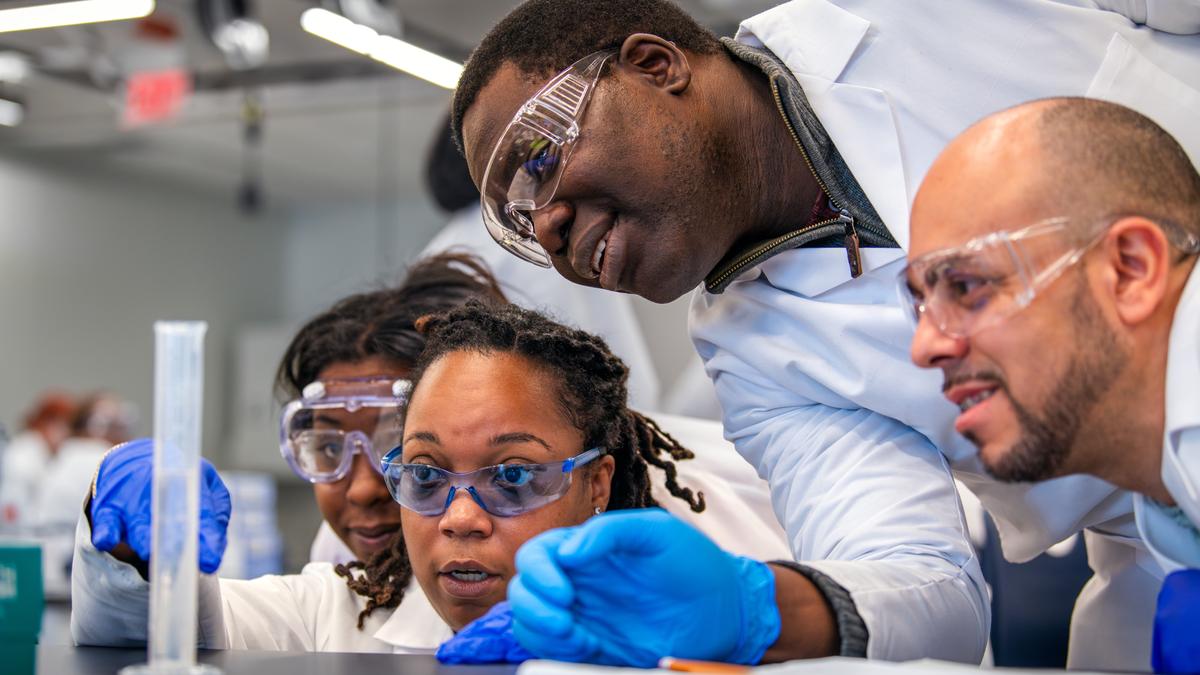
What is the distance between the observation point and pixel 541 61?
1.58 metres

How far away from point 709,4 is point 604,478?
468 centimetres

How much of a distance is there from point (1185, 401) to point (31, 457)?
6.47 meters

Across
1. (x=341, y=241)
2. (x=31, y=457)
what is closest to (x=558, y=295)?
(x=31, y=457)

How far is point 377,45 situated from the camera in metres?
5.32

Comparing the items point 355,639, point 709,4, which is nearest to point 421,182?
point 709,4

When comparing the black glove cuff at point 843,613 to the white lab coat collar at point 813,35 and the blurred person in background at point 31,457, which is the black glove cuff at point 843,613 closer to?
the white lab coat collar at point 813,35

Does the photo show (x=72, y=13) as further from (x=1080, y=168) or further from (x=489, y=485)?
(x=1080, y=168)

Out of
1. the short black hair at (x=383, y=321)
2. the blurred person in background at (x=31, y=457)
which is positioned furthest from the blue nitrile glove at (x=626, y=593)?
the blurred person in background at (x=31, y=457)

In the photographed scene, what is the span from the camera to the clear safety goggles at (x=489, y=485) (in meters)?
1.55

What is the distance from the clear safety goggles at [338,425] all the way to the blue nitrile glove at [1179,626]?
4.00ft

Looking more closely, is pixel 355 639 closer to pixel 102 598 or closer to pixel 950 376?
pixel 102 598

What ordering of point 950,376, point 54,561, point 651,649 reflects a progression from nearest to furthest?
1. point 651,649
2. point 950,376
3. point 54,561

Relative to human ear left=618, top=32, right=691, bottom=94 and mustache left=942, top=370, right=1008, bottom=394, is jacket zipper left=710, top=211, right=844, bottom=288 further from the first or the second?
mustache left=942, top=370, right=1008, bottom=394

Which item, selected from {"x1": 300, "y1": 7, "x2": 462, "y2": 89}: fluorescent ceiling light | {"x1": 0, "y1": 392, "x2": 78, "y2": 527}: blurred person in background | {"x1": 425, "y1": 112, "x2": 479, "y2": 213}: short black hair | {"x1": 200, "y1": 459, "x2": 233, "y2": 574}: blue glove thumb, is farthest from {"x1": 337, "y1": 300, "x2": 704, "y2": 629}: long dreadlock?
{"x1": 0, "y1": 392, "x2": 78, "y2": 527}: blurred person in background
